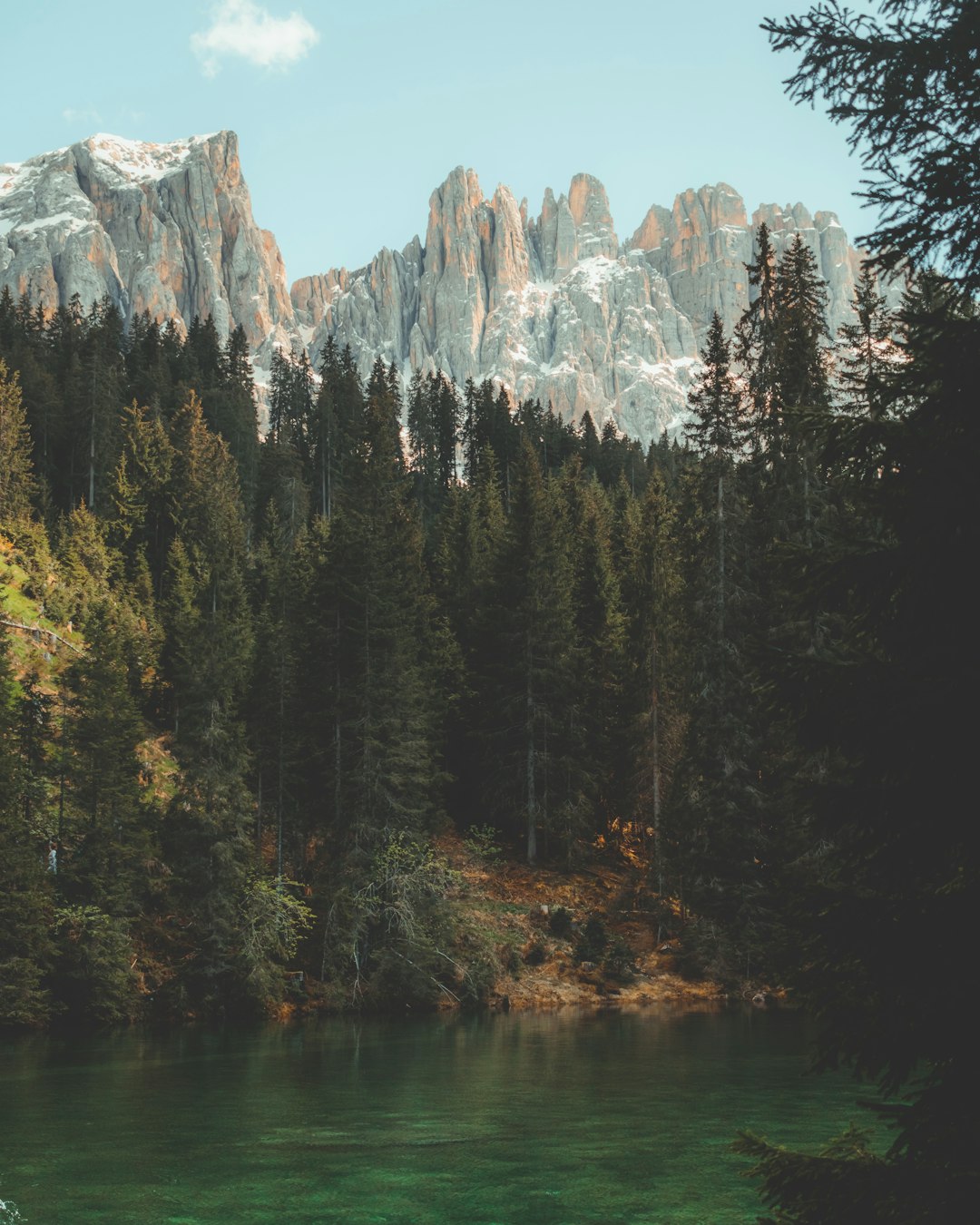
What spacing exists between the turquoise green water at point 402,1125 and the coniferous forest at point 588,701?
3294 mm

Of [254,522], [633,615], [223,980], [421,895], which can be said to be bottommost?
[223,980]

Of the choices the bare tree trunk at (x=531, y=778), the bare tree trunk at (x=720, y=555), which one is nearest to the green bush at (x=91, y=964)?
the bare tree trunk at (x=531, y=778)

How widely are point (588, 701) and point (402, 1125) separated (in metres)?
33.5

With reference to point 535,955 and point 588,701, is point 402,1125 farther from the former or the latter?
point 588,701

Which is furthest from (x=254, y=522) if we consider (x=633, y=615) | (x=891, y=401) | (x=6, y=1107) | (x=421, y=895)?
(x=891, y=401)

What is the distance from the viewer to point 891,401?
21.1ft

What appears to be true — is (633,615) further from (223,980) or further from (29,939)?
(29,939)

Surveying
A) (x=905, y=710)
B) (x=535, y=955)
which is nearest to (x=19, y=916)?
(x=535, y=955)

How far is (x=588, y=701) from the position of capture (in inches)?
1992

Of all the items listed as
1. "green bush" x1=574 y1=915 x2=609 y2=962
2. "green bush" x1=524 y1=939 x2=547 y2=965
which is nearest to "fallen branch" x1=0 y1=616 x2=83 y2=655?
"green bush" x1=524 y1=939 x2=547 y2=965

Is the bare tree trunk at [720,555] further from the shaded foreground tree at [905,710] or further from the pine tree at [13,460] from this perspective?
the pine tree at [13,460]

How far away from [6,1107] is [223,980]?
16.6 m

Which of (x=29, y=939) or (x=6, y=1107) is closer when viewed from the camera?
(x=6, y=1107)

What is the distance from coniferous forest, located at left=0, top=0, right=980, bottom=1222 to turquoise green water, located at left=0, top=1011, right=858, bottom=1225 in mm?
3294
